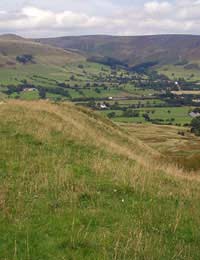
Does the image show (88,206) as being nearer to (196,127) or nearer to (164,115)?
(196,127)

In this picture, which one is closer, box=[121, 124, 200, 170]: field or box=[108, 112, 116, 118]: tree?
box=[121, 124, 200, 170]: field

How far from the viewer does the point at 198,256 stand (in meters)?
9.95

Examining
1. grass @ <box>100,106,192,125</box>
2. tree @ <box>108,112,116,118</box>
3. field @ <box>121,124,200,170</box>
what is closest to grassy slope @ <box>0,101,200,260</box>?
field @ <box>121,124,200,170</box>

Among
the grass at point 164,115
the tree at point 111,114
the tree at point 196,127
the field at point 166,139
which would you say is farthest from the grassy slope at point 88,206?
the tree at point 111,114

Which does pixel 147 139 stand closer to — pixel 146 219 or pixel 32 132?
pixel 32 132

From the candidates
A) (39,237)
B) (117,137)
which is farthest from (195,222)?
(117,137)

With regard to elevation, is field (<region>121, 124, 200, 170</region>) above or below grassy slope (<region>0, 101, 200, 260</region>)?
below

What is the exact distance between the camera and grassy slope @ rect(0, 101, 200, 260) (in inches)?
389

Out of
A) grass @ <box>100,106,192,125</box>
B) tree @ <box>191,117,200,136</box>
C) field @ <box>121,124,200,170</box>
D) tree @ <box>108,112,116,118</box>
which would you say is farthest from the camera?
tree @ <box>108,112,116,118</box>

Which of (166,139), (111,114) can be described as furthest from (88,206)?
(111,114)

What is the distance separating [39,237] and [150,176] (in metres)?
7.61

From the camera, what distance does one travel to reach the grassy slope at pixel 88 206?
9.88m

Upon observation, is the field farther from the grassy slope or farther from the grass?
the grassy slope

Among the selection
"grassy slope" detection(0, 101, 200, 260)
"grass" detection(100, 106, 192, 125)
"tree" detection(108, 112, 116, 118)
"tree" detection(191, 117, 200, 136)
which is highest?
"grassy slope" detection(0, 101, 200, 260)
